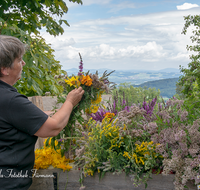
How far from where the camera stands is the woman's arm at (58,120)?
1.26 meters

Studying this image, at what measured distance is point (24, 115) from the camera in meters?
1.20

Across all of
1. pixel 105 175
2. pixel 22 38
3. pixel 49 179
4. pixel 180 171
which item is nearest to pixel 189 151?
pixel 180 171

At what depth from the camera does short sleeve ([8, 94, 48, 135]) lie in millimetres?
1201

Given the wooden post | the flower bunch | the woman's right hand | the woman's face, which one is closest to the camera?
the woman's face

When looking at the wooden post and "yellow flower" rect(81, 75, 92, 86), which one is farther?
the wooden post

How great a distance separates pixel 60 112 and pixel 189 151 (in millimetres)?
1031

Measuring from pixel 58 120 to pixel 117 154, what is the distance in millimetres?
716

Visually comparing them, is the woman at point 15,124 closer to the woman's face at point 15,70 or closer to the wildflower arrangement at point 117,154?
the woman's face at point 15,70

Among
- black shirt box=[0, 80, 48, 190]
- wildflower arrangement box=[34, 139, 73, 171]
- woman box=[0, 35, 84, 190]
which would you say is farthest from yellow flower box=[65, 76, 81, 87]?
wildflower arrangement box=[34, 139, 73, 171]

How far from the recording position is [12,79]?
1370mm

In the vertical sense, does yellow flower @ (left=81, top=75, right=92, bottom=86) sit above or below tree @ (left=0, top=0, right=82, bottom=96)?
below

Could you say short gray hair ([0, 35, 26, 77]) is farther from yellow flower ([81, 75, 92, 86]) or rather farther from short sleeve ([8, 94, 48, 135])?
yellow flower ([81, 75, 92, 86])

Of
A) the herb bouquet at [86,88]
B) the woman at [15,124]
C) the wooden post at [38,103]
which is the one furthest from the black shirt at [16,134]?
the wooden post at [38,103]

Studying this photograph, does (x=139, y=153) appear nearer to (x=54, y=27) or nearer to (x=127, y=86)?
(x=54, y=27)
